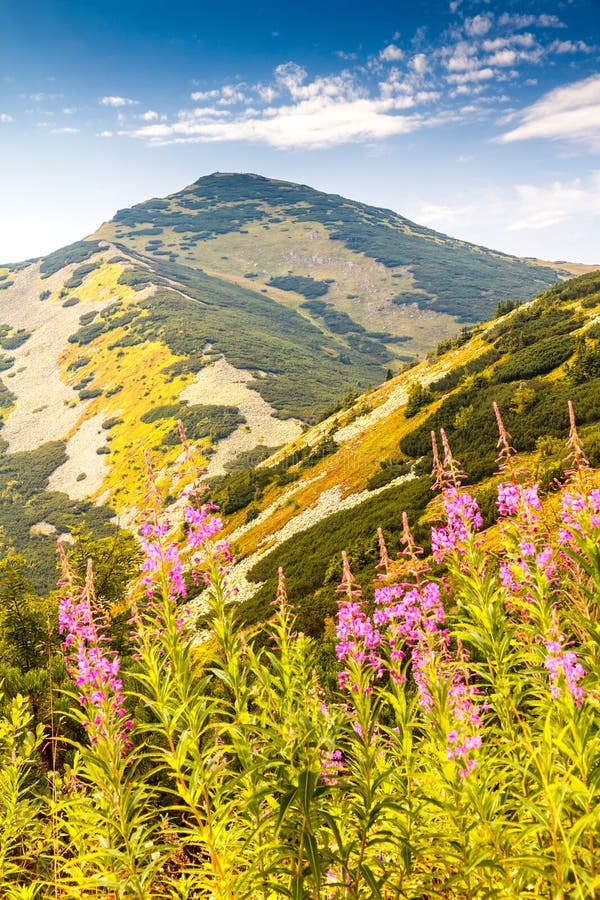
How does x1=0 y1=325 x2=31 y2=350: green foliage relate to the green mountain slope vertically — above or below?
above

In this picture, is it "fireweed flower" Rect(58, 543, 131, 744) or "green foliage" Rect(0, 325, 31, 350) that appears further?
"green foliage" Rect(0, 325, 31, 350)

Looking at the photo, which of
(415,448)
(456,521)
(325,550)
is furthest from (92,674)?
(415,448)

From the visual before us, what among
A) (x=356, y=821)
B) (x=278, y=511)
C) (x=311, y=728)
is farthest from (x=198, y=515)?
(x=278, y=511)

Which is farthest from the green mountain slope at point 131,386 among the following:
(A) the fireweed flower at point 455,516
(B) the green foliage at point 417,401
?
(A) the fireweed flower at point 455,516

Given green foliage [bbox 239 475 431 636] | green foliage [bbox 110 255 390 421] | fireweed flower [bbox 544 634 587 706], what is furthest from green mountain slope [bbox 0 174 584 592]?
fireweed flower [bbox 544 634 587 706]

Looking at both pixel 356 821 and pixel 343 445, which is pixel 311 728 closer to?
pixel 356 821

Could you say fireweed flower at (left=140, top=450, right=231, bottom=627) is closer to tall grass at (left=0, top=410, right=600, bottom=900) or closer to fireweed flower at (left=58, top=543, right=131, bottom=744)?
tall grass at (left=0, top=410, right=600, bottom=900)

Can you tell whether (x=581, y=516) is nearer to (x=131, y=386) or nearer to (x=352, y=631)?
(x=352, y=631)

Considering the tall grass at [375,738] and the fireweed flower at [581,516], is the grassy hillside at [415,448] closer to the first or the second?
the fireweed flower at [581,516]

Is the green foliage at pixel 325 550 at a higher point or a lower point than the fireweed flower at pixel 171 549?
lower

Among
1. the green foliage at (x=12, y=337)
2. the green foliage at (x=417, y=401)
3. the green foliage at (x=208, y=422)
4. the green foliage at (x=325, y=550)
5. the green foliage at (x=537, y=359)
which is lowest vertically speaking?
the green foliage at (x=208, y=422)

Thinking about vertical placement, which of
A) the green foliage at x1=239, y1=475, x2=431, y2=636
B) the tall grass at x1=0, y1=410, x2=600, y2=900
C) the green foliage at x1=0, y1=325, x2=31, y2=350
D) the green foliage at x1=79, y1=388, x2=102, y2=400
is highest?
the green foliage at x1=0, y1=325, x2=31, y2=350

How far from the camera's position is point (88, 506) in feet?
299

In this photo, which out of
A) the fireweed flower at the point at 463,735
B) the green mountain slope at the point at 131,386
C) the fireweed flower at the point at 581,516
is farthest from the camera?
the green mountain slope at the point at 131,386
